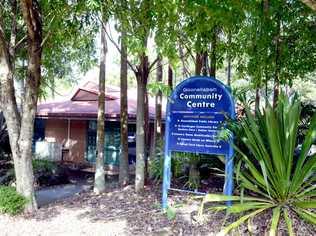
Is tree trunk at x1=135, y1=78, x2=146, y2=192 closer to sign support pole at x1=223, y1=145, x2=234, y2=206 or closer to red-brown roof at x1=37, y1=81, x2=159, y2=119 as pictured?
sign support pole at x1=223, y1=145, x2=234, y2=206

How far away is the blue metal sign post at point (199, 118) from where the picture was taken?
22.0 feet

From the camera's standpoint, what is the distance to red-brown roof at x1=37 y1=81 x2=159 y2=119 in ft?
53.1

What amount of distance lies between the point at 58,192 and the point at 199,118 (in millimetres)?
6233

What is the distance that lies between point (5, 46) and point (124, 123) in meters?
3.82

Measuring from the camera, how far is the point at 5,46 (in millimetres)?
7871

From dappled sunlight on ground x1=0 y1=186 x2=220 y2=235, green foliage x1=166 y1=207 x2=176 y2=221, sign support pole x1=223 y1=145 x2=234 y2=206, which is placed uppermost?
sign support pole x1=223 y1=145 x2=234 y2=206

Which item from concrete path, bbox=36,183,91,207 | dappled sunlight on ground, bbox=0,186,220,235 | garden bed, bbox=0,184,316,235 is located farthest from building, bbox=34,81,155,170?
garden bed, bbox=0,184,316,235

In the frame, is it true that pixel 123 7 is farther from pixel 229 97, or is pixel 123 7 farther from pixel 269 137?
pixel 269 137

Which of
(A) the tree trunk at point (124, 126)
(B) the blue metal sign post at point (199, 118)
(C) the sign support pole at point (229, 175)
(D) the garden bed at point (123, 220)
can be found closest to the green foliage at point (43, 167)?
(A) the tree trunk at point (124, 126)

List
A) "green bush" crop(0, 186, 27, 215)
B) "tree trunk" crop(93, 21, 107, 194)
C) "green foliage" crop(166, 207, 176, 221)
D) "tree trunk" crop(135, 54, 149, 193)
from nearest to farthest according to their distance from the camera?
"green foliage" crop(166, 207, 176, 221), "green bush" crop(0, 186, 27, 215), "tree trunk" crop(135, 54, 149, 193), "tree trunk" crop(93, 21, 107, 194)

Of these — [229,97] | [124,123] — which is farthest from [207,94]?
[124,123]

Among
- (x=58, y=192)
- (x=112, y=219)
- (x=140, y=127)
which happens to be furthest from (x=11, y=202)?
(x=58, y=192)

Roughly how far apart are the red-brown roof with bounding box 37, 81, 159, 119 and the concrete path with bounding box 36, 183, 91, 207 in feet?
12.6

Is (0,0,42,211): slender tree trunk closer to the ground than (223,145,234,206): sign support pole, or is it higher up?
higher up
